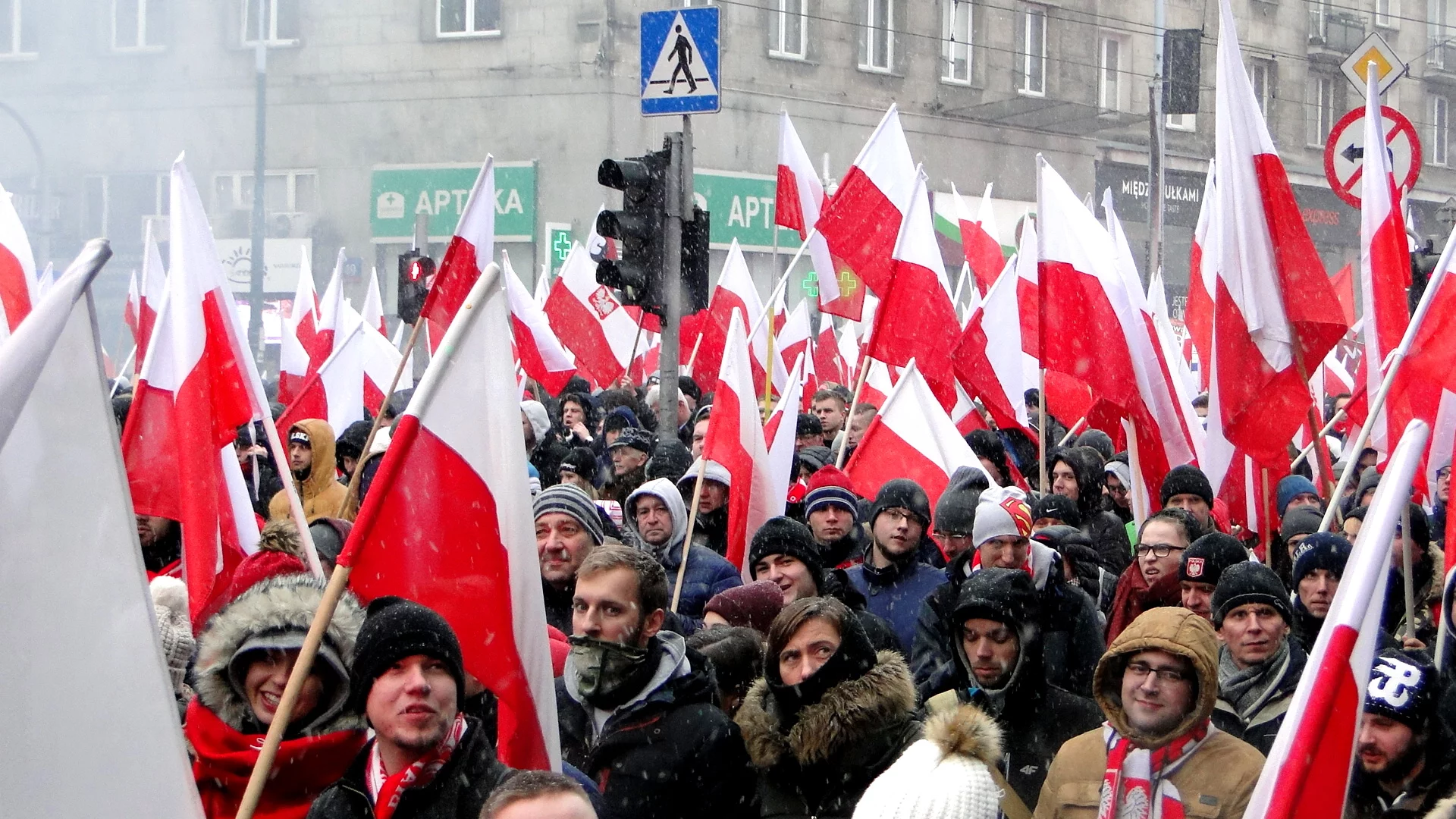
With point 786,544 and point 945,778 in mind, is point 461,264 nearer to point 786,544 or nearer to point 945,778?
point 786,544

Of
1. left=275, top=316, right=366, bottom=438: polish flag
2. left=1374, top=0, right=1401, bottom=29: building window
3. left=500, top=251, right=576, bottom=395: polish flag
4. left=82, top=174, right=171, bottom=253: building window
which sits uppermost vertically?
left=1374, top=0, right=1401, bottom=29: building window

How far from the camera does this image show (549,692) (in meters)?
3.45

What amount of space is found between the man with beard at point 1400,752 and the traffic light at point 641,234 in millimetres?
5869

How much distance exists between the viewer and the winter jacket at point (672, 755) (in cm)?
360

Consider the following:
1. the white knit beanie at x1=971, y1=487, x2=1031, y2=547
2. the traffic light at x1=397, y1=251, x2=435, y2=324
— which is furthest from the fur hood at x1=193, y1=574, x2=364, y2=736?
the traffic light at x1=397, y1=251, x2=435, y2=324

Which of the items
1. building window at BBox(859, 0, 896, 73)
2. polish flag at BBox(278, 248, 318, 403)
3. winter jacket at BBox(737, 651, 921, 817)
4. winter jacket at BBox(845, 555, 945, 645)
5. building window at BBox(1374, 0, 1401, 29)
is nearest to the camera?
winter jacket at BBox(737, 651, 921, 817)

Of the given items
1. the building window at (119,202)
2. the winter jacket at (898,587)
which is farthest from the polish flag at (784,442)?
the building window at (119,202)

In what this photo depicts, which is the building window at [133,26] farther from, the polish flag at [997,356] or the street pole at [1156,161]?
the polish flag at [997,356]

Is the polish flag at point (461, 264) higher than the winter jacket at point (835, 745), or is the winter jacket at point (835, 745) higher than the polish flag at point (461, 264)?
the polish flag at point (461, 264)

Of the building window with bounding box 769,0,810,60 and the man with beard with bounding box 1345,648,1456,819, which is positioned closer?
the man with beard with bounding box 1345,648,1456,819

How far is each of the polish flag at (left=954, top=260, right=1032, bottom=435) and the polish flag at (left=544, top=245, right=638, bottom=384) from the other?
431cm

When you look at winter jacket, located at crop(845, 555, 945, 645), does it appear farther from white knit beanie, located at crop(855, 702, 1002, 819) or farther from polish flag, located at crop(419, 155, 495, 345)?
white knit beanie, located at crop(855, 702, 1002, 819)

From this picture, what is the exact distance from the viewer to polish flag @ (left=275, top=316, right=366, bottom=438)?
32.0 ft

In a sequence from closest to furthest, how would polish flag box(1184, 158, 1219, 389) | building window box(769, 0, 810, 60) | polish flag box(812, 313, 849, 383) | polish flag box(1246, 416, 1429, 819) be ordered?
polish flag box(1246, 416, 1429, 819) < polish flag box(1184, 158, 1219, 389) < polish flag box(812, 313, 849, 383) < building window box(769, 0, 810, 60)
